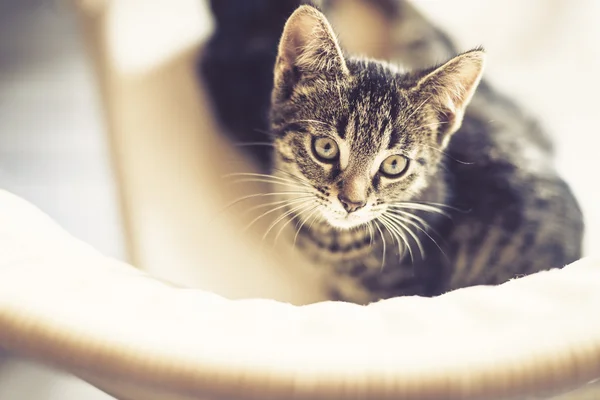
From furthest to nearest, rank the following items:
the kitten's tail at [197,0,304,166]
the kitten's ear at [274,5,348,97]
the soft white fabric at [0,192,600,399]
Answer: the kitten's tail at [197,0,304,166], the kitten's ear at [274,5,348,97], the soft white fabric at [0,192,600,399]

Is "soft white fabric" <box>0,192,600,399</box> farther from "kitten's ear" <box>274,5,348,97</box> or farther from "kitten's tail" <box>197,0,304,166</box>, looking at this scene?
"kitten's tail" <box>197,0,304,166</box>

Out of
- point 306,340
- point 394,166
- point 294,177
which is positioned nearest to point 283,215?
point 294,177

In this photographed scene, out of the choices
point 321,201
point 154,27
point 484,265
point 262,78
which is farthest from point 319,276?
point 154,27

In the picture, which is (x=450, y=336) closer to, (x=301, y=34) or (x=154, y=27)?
(x=301, y=34)

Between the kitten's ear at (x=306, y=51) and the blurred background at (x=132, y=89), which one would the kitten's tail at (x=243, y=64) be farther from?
the kitten's ear at (x=306, y=51)

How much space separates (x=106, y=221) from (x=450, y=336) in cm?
65

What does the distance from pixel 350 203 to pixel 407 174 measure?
0.39 feet

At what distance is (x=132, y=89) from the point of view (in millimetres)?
860

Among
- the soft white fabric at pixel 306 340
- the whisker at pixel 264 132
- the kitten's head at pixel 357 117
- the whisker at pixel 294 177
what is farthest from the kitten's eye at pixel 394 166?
the soft white fabric at pixel 306 340

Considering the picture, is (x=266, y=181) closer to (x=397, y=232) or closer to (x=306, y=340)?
(x=397, y=232)

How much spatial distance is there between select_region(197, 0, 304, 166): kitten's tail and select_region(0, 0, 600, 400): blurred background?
0.03 meters

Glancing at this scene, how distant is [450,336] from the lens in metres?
0.39

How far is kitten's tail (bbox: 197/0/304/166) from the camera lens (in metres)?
0.94

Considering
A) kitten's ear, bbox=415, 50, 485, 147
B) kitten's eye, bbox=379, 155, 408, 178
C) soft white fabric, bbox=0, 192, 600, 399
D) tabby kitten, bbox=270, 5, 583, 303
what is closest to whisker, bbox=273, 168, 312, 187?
tabby kitten, bbox=270, 5, 583, 303
